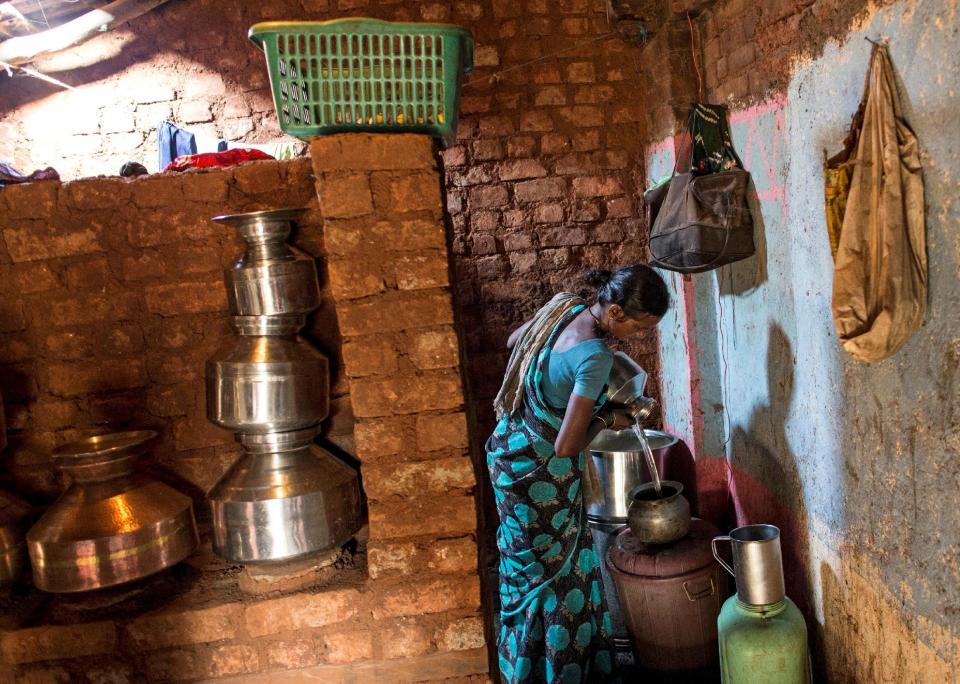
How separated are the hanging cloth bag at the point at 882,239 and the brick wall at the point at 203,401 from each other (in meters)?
1.02

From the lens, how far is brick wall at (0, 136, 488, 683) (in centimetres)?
175

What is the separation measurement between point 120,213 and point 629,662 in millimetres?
2733

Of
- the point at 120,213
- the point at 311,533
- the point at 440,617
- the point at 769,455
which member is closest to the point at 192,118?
the point at 120,213

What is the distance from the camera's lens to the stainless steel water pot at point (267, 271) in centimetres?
175

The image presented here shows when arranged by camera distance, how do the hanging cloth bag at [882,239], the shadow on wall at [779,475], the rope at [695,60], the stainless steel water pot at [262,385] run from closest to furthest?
the hanging cloth bag at [882,239] → the stainless steel water pot at [262,385] → the shadow on wall at [779,475] → the rope at [695,60]

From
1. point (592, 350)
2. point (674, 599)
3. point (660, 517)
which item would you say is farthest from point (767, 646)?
point (592, 350)

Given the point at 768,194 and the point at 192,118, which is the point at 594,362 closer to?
the point at 768,194

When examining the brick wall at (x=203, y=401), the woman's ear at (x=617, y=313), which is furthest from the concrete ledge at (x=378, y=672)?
the woman's ear at (x=617, y=313)

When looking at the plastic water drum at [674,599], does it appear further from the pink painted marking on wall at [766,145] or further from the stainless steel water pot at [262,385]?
the stainless steel water pot at [262,385]

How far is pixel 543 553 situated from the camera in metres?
2.71

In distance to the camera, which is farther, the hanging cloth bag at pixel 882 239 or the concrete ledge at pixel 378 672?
the concrete ledge at pixel 378 672

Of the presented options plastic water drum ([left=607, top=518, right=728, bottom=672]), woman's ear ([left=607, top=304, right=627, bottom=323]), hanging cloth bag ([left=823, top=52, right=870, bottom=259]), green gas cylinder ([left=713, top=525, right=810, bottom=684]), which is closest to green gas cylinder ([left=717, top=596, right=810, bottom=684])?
green gas cylinder ([left=713, top=525, right=810, bottom=684])

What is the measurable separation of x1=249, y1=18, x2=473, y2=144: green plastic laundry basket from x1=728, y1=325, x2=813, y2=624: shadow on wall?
164cm

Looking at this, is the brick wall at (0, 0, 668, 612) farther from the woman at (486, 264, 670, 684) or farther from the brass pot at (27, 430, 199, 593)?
the brass pot at (27, 430, 199, 593)
